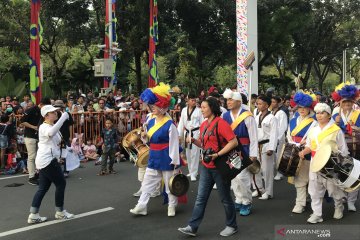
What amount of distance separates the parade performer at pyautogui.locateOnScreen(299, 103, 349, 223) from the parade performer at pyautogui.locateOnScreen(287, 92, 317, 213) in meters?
0.34

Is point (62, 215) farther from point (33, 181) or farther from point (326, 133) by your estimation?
point (326, 133)

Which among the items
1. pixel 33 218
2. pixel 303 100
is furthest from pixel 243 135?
pixel 33 218

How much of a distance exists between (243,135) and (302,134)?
3.15 ft

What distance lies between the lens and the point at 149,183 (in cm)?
621

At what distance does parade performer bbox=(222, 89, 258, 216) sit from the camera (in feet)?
19.8

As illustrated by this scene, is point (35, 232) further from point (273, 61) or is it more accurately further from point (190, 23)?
point (273, 61)

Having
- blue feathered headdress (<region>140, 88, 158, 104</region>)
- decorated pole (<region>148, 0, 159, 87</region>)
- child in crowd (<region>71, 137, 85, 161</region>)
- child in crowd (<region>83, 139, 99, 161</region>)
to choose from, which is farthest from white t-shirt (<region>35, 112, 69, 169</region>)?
decorated pole (<region>148, 0, 159, 87</region>)

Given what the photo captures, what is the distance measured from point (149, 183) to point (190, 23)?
20.6 metres

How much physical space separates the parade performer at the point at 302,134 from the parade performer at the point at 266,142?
32 cm

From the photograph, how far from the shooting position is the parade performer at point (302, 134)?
20.3 ft

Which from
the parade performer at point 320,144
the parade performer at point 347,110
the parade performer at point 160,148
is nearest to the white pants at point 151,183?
the parade performer at point 160,148

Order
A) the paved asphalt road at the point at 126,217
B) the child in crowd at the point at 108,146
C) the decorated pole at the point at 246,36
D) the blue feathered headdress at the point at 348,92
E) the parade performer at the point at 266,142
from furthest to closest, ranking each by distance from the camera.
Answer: the decorated pole at the point at 246,36 → the child in crowd at the point at 108,146 → the parade performer at the point at 266,142 → the blue feathered headdress at the point at 348,92 → the paved asphalt road at the point at 126,217

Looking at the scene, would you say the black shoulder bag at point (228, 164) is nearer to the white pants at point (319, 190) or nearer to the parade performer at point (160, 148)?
the parade performer at point (160, 148)

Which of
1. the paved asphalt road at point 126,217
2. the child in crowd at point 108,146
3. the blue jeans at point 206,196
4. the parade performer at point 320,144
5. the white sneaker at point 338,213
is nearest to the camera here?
the blue jeans at point 206,196
